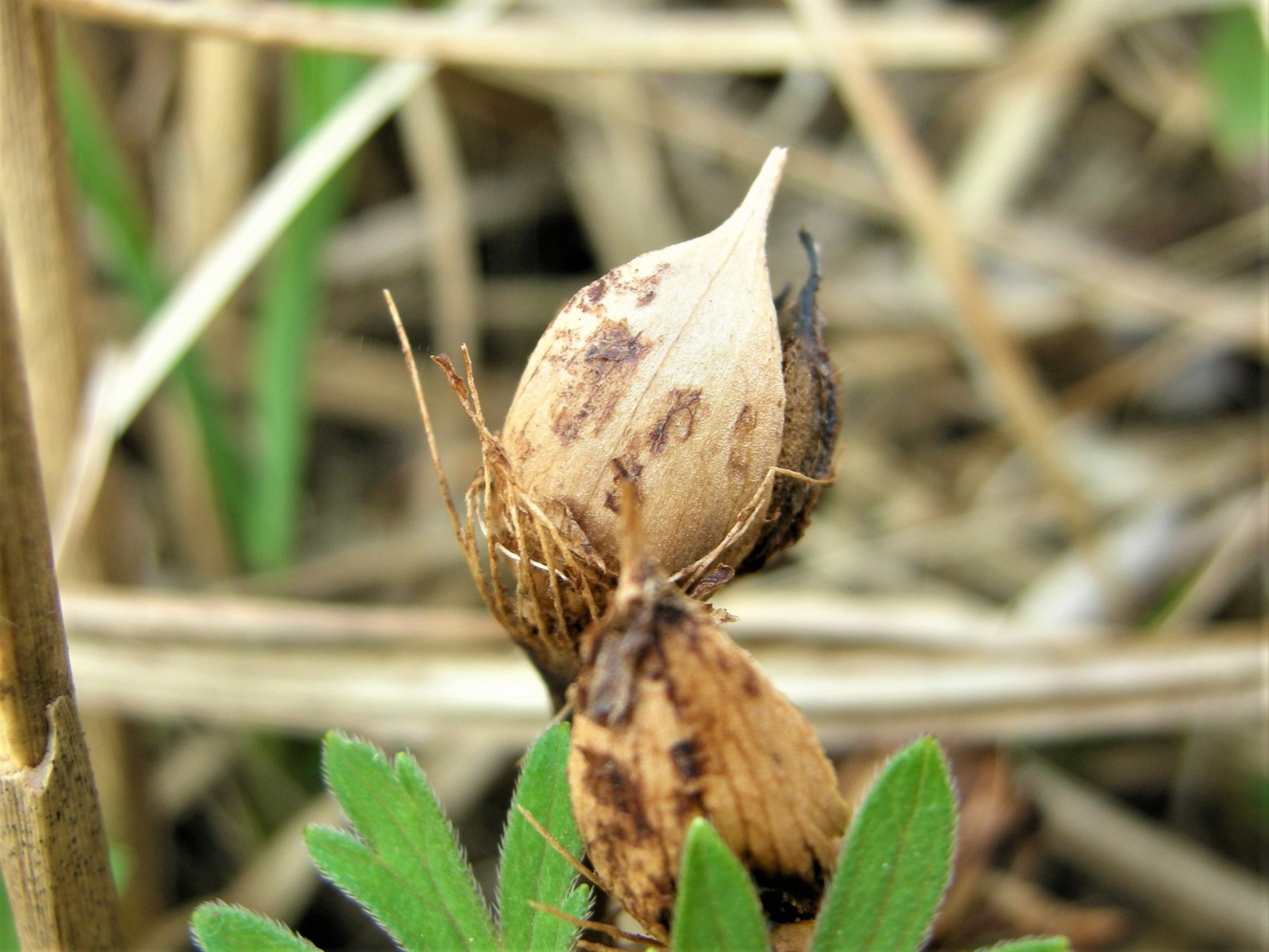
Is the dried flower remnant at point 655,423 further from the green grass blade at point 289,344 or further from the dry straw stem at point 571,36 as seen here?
the green grass blade at point 289,344

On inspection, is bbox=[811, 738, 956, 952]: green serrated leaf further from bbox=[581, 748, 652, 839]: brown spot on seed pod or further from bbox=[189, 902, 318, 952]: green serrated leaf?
bbox=[189, 902, 318, 952]: green serrated leaf

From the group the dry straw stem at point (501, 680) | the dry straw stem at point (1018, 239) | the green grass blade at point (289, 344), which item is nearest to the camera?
the dry straw stem at point (501, 680)

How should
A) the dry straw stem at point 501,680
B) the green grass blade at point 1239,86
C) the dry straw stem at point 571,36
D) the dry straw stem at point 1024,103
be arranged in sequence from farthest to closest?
1. the dry straw stem at point 1024,103
2. the green grass blade at point 1239,86
3. the dry straw stem at point 501,680
4. the dry straw stem at point 571,36

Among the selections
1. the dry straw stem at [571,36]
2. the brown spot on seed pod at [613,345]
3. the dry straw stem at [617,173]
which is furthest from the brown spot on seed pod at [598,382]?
the dry straw stem at [617,173]

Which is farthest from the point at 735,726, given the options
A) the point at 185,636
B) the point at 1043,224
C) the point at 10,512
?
the point at 1043,224

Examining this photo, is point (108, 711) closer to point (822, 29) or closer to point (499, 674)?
point (499, 674)

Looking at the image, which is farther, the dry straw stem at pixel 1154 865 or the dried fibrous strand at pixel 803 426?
the dry straw stem at pixel 1154 865

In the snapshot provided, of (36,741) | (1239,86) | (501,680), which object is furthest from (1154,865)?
(36,741)

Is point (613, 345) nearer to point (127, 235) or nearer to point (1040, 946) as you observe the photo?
point (1040, 946)
